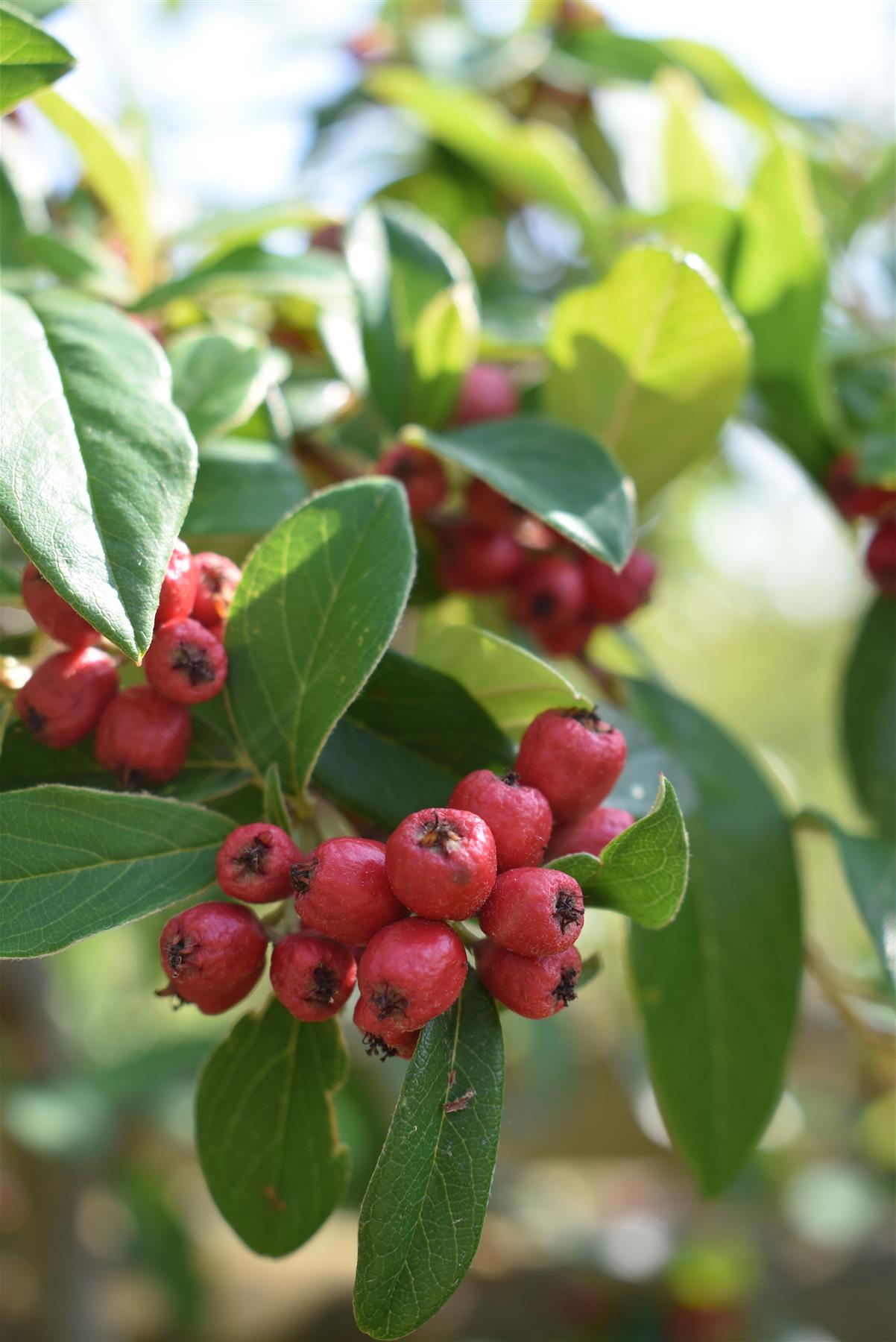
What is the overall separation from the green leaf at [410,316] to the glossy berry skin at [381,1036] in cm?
66

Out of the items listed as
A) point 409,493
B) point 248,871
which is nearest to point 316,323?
point 409,493

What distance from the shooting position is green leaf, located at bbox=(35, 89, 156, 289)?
1.20m

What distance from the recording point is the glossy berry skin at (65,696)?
73 cm

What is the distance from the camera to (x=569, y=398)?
1.11 m

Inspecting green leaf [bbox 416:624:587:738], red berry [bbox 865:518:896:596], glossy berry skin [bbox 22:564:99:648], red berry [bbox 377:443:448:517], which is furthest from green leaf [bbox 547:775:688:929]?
red berry [bbox 865:518:896:596]

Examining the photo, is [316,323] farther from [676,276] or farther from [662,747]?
[662,747]

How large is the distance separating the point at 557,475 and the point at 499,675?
0.19 m

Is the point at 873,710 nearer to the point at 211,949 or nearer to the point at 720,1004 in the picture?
the point at 720,1004

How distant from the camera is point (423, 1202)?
23.8 inches

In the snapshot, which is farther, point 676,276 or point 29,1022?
point 29,1022

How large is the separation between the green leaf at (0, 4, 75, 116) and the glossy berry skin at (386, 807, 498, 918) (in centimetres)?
54

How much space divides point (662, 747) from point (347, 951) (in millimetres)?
491

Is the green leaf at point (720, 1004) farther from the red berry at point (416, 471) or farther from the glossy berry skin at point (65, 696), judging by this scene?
the glossy berry skin at point (65, 696)

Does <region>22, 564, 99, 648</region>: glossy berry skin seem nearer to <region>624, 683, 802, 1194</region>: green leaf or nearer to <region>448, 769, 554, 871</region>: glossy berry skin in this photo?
<region>448, 769, 554, 871</region>: glossy berry skin
